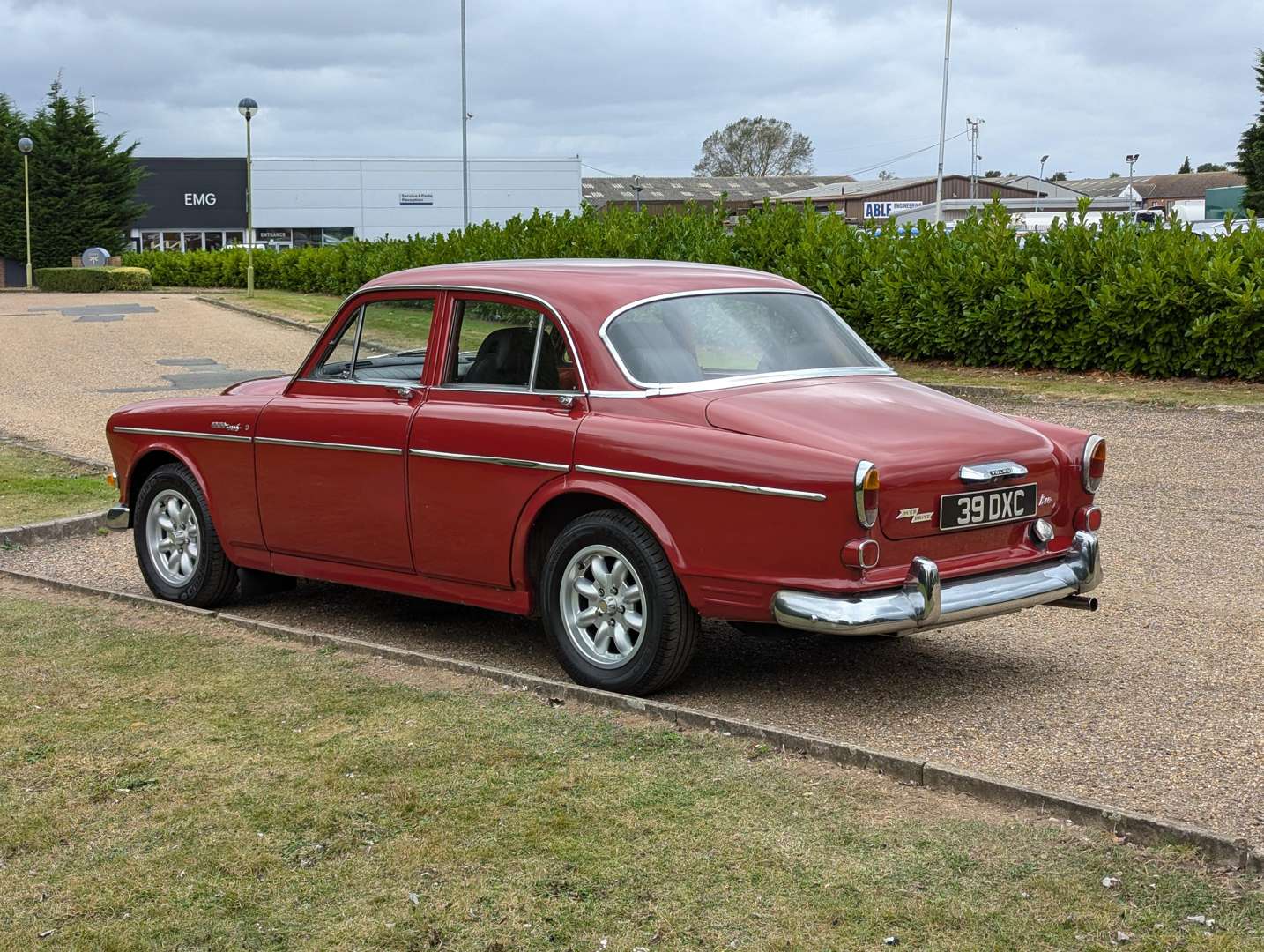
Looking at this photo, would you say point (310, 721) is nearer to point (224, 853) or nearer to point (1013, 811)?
point (224, 853)

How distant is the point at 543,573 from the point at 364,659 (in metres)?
0.97

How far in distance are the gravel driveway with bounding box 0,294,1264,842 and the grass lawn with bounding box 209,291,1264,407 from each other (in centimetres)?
440

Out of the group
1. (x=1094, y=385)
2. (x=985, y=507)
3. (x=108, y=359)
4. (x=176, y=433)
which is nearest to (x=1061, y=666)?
(x=985, y=507)

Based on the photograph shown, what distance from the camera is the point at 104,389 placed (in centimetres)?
1861

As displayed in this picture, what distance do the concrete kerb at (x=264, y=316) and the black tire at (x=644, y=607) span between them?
60.1 feet

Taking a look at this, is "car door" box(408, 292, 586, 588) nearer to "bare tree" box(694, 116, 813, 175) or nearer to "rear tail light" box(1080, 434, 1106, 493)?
"rear tail light" box(1080, 434, 1106, 493)

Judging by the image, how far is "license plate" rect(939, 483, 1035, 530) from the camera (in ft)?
18.3

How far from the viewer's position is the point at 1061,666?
6.45m

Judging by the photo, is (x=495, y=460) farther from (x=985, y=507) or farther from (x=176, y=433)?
(x=176, y=433)

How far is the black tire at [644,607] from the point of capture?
5707 mm

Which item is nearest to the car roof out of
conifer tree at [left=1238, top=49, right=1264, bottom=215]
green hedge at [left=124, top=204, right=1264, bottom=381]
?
green hedge at [left=124, top=204, right=1264, bottom=381]

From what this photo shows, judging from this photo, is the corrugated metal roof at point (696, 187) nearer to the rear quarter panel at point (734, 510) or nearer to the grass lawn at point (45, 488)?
the grass lawn at point (45, 488)

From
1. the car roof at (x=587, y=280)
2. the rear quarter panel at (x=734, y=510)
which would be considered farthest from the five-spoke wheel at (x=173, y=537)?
the rear quarter panel at (x=734, y=510)

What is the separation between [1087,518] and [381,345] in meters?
3.25
